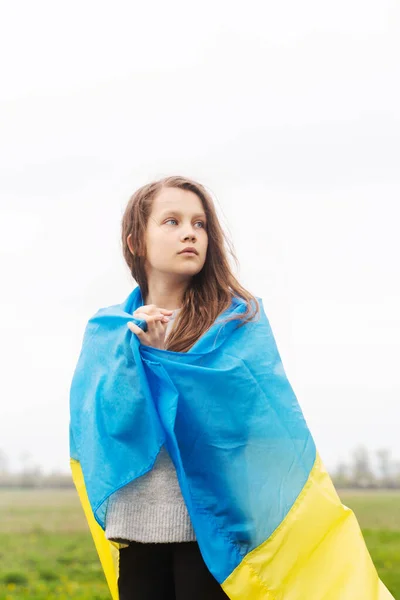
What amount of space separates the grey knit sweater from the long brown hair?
417 mm

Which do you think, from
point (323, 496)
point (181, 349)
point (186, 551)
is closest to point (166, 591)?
point (186, 551)

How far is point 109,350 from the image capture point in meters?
2.38

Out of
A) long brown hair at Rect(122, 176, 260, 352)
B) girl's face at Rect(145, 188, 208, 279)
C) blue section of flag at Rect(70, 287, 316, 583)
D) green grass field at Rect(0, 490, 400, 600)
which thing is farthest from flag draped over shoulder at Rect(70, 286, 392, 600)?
green grass field at Rect(0, 490, 400, 600)

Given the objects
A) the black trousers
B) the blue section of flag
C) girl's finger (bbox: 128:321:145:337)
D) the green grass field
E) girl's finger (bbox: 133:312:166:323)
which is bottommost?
the green grass field

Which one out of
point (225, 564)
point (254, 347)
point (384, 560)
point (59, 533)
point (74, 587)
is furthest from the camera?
point (59, 533)

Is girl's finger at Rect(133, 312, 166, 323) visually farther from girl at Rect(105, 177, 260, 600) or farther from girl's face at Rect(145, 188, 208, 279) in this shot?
girl's face at Rect(145, 188, 208, 279)

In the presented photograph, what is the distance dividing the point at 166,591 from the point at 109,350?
738 mm

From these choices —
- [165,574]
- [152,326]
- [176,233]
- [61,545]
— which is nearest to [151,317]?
[152,326]

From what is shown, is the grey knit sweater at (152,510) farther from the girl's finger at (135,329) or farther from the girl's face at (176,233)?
the girl's face at (176,233)

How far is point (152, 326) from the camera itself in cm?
224

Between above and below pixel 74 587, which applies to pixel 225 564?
above

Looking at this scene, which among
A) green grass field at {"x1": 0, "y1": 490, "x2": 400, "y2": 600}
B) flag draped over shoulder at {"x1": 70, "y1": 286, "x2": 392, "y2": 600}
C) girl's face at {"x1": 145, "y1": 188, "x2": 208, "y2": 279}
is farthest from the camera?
green grass field at {"x1": 0, "y1": 490, "x2": 400, "y2": 600}

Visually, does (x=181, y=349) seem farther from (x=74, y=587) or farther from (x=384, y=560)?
(x=384, y=560)

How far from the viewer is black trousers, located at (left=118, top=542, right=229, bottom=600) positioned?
2.19 meters
